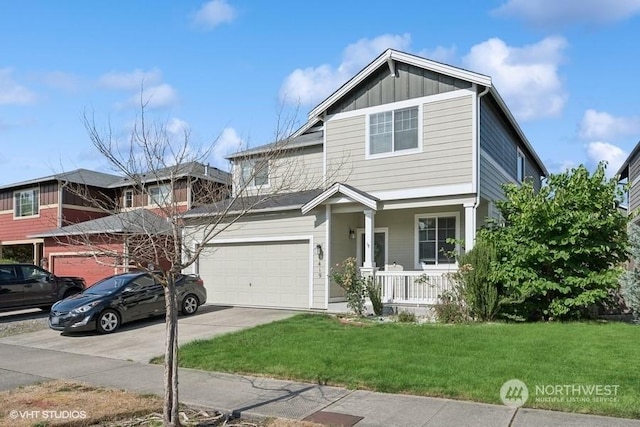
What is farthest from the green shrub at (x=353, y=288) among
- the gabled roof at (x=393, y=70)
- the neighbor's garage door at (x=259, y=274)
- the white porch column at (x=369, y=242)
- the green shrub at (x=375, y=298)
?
the gabled roof at (x=393, y=70)

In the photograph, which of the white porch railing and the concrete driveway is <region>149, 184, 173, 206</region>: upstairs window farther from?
the white porch railing

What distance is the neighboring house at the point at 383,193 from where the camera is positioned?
45.9 ft

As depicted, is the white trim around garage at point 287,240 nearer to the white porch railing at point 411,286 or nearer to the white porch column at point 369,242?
the white porch column at point 369,242

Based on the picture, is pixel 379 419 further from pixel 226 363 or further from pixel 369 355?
pixel 226 363

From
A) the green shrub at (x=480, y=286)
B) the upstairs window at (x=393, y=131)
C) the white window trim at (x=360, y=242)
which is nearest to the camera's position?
the green shrub at (x=480, y=286)

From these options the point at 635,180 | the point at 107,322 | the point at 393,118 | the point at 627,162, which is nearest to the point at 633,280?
the point at 393,118

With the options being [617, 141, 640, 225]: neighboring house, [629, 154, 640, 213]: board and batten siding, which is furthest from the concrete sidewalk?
[629, 154, 640, 213]: board and batten siding

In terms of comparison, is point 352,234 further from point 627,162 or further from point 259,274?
point 627,162

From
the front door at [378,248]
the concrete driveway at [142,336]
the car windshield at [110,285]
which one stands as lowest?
the concrete driveway at [142,336]

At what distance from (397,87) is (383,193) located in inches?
123

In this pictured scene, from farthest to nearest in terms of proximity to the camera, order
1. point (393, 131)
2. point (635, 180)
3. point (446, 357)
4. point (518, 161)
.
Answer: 1. point (635, 180)
2. point (518, 161)
3. point (393, 131)
4. point (446, 357)

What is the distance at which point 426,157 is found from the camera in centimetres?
1434

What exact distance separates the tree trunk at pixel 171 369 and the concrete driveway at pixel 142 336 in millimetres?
4117

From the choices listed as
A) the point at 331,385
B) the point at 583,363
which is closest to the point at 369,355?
the point at 331,385
